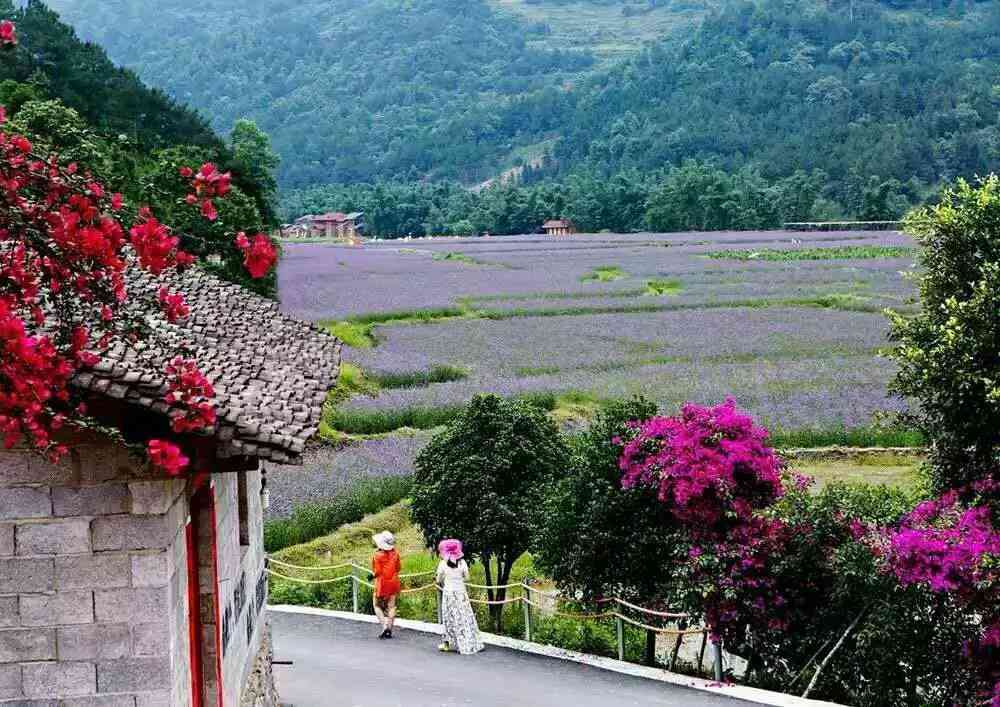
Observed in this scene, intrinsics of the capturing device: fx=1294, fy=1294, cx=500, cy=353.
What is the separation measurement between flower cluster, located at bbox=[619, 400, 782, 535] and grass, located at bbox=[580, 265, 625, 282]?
1986 inches

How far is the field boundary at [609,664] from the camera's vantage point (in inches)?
495

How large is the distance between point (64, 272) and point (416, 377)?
29883 millimetres

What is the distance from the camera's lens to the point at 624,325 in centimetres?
4688

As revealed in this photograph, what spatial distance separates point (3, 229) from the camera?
633 centimetres

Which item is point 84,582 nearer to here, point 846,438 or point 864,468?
point 864,468

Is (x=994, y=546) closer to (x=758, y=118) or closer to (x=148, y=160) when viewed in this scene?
(x=148, y=160)

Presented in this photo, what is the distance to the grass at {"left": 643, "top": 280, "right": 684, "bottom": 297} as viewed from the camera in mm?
57156

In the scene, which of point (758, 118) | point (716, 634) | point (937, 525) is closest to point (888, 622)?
point (937, 525)

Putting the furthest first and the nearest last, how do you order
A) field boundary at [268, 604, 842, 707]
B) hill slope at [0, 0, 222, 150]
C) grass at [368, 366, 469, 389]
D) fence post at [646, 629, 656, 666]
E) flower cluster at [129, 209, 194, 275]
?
hill slope at [0, 0, 222, 150] → grass at [368, 366, 469, 389] → fence post at [646, 629, 656, 666] → field boundary at [268, 604, 842, 707] → flower cluster at [129, 209, 194, 275]

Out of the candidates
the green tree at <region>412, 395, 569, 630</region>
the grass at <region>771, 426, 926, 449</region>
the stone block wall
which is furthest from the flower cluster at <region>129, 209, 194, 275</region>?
the grass at <region>771, 426, 926, 449</region>

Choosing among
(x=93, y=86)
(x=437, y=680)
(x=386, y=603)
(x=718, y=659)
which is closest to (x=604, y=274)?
(x=93, y=86)

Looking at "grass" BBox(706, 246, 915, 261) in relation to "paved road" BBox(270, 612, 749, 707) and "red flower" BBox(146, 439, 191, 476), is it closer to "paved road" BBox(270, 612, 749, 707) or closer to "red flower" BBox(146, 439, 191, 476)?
"paved road" BBox(270, 612, 749, 707)

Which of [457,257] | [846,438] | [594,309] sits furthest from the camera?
[457,257]

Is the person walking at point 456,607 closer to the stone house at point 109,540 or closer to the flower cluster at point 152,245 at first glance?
the stone house at point 109,540
